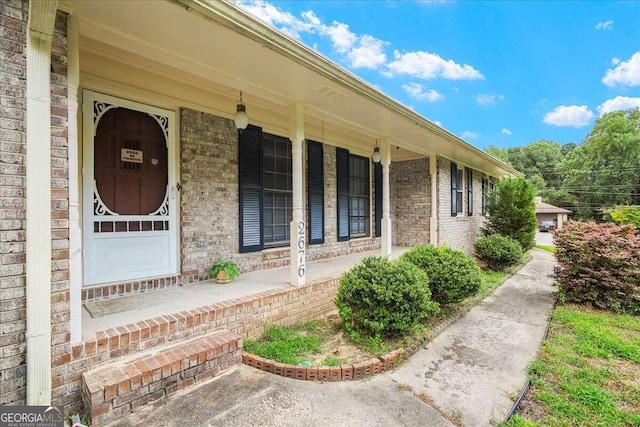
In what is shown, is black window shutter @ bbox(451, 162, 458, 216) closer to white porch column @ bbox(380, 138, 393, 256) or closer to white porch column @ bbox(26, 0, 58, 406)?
white porch column @ bbox(380, 138, 393, 256)

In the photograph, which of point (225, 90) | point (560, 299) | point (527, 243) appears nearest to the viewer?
point (225, 90)

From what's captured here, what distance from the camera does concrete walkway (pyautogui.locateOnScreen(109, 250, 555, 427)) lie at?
84.4 inches

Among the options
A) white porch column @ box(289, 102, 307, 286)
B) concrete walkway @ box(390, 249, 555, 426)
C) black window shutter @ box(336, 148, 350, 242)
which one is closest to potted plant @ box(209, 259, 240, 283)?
white porch column @ box(289, 102, 307, 286)

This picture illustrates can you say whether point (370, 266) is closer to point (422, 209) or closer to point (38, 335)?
point (38, 335)

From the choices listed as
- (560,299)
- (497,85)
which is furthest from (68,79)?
(497,85)

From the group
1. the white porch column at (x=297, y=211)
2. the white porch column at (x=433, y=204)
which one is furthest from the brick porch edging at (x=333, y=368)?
the white porch column at (x=433, y=204)

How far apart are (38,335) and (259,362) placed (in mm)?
1642

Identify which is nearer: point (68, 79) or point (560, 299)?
point (68, 79)

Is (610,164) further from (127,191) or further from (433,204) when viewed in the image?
(127,191)

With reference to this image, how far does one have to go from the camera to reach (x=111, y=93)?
3455 millimetres

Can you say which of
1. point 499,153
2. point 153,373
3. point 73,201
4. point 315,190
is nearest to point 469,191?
point 315,190

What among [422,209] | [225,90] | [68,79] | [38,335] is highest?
[225,90]

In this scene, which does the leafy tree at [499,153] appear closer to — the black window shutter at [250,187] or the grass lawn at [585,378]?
the grass lawn at [585,378]

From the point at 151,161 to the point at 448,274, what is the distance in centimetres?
418
